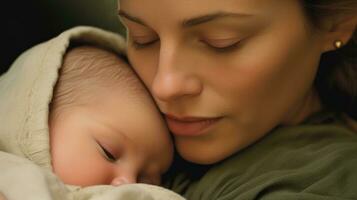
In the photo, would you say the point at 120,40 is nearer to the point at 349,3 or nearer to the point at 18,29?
the point at 18,29

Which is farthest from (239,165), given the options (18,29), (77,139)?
(18,29)

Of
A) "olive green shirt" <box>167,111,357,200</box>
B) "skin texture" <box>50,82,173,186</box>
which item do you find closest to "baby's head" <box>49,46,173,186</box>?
"skin texture" <box>50,82,173,186</box>

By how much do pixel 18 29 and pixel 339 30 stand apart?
2.91 feet

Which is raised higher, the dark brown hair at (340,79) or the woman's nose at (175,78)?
the woman's nose at (175,78)

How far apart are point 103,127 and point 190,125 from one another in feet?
0.55

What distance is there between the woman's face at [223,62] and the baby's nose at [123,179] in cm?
13

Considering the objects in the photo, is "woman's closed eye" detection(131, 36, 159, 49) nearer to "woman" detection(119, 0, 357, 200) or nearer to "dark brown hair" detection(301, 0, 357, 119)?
"woman" detection(119, 0, 357, 200)

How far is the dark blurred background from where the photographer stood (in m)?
1.71

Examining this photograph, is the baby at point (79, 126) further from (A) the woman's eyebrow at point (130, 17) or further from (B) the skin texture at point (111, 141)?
(A) the woman's eyebrow at point (130, 17)

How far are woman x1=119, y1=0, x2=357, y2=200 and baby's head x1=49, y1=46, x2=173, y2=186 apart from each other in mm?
45

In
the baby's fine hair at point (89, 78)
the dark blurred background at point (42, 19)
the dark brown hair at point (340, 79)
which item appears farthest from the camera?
the dark blurred background at point (42, 19)

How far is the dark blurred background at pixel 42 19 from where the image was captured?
1.71m

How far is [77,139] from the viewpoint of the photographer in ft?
3.83

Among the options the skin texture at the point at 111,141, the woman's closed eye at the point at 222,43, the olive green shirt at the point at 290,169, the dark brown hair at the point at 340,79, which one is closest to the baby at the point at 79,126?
the skin texture at the point at 111,141
